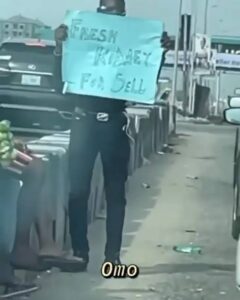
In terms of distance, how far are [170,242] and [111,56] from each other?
277 cm

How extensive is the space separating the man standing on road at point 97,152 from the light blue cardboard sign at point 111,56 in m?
0.09

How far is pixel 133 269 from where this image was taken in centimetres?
820

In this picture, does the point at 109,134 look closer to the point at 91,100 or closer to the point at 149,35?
the point at 91,100

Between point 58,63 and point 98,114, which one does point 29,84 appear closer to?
point 58,63

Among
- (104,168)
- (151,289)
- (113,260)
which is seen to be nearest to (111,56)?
(104,168)

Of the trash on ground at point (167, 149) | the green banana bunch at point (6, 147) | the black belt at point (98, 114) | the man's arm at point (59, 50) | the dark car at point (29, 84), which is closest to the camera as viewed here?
the green banana bunch at point (6, 147)

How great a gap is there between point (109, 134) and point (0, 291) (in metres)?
1.35

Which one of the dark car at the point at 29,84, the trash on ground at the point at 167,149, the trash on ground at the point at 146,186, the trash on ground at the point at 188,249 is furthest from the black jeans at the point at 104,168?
the trash on ground at the point at 167,149

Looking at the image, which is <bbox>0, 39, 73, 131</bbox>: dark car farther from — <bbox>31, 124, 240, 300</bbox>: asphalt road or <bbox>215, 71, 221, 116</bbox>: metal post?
<bbox>215, 71, 221, 116</bbox>: metal post

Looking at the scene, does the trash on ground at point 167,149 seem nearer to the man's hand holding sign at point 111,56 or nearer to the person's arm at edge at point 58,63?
the person's arm at edge at point 58,63

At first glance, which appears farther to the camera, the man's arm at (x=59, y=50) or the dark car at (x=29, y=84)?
the dark car at (x=29, y=84)

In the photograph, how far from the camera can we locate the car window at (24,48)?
16.1 meters

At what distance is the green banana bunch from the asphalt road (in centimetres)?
104

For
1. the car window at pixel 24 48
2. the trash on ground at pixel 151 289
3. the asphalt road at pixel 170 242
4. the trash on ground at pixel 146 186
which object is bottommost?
the trash on ground at pixel 146 186
